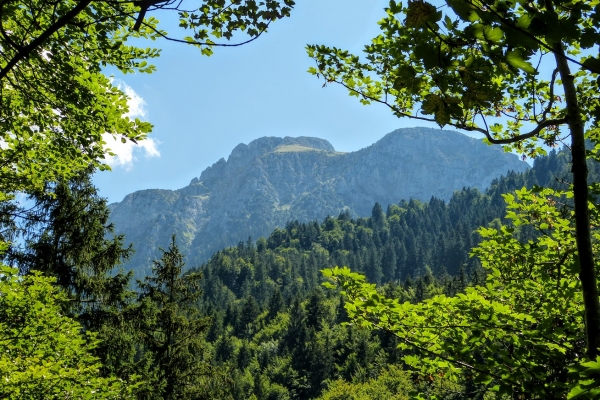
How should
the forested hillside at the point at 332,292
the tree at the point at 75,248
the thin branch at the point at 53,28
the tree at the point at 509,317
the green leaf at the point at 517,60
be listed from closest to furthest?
the thin branch at the point at 53,28 < the green leaf at the point at 517,60 < the tree at the point at 509,317 < the tree at the point at 75,248 < the forested hillside at the point at 332,292

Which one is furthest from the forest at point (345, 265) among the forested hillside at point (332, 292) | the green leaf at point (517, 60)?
the forested hillside at point (332, 292)

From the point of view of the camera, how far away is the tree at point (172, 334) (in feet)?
48.7

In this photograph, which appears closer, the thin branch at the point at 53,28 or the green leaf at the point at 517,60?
the thin branch at the point at 53,28

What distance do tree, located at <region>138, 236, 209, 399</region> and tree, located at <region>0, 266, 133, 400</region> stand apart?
6.59 m

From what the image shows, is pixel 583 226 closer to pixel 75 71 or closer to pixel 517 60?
pixel 517 60

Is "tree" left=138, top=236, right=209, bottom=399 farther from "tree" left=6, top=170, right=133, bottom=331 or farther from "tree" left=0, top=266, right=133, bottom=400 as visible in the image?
"tree" left=0, top=266, right=133, bottom=400

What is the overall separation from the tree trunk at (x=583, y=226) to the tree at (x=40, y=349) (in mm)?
6541

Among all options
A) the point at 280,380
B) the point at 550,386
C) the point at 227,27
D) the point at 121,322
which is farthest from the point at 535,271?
the point at 280,380

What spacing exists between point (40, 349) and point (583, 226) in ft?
26.9

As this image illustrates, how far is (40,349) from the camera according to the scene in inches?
293

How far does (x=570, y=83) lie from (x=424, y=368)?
3.30 meters

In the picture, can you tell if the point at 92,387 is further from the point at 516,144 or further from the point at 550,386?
the point at 516,144

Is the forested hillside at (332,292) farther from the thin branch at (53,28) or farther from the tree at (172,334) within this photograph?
the thin branch at (53,28)

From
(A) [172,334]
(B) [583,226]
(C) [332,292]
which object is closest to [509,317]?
(B) [583,226]
